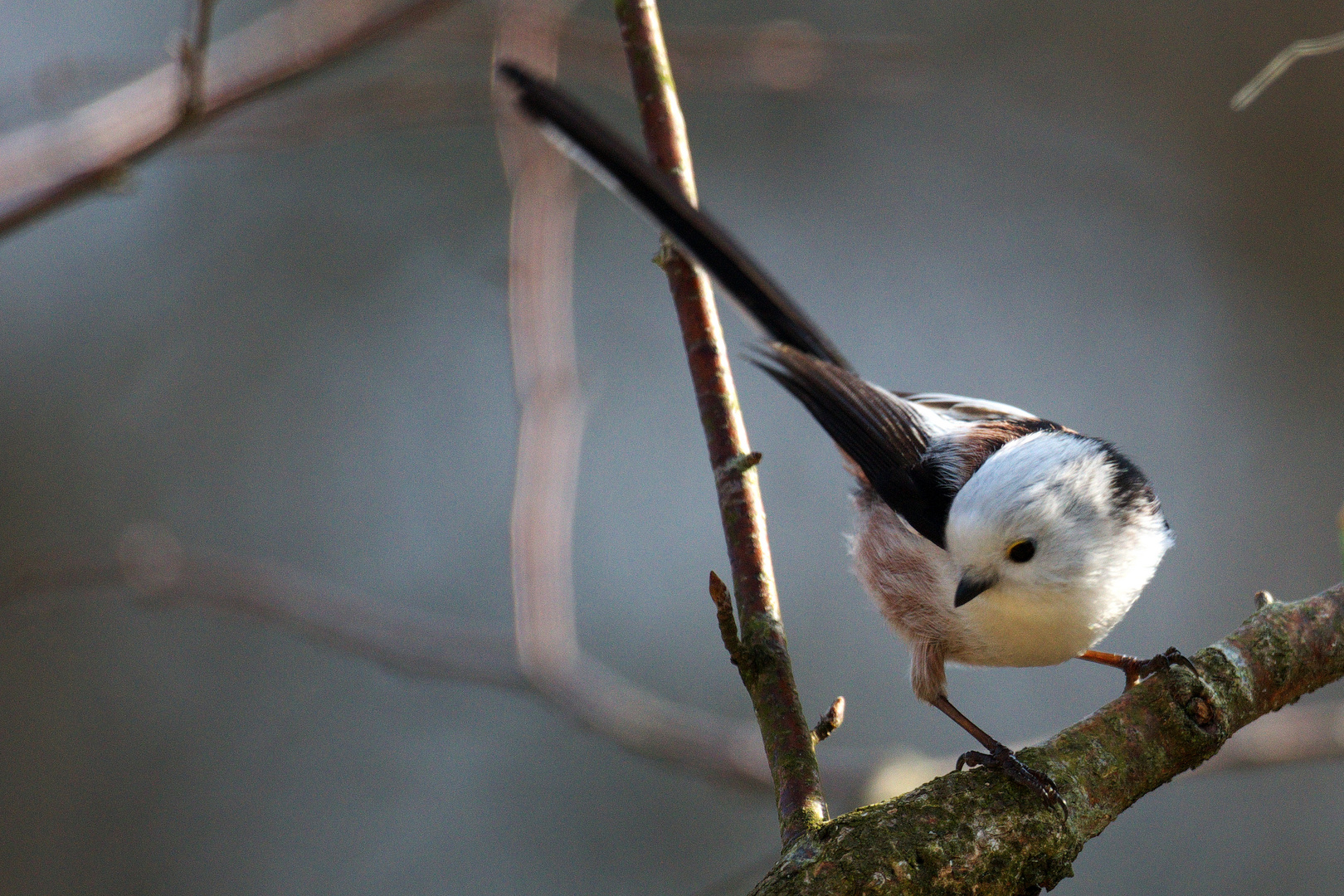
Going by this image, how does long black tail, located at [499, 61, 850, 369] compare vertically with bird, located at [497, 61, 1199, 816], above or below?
above

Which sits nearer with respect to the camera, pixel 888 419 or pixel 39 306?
pixel 888 419

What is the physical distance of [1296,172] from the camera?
4734 millimetres

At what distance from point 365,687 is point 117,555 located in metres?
2.66

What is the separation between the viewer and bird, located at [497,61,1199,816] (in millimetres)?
1451

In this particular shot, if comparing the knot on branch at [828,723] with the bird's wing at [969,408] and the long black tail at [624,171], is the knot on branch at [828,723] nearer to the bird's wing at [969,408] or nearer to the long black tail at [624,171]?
the long black tail at [624,171]

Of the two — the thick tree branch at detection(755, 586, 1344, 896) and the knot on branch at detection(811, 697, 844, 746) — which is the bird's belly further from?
the knot on branch at detection(811, 697, 844, 746)

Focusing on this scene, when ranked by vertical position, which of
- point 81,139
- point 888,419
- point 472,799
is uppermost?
point 81,139

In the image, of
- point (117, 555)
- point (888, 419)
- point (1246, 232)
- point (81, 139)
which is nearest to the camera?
point (81, 139)

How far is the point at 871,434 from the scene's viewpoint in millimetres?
1669

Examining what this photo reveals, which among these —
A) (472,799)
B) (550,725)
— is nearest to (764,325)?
(550,725)

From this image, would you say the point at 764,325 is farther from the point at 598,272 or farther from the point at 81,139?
the point at 598,272

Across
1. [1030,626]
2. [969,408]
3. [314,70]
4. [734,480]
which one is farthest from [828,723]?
[314,70]

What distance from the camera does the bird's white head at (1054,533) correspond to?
1.44m

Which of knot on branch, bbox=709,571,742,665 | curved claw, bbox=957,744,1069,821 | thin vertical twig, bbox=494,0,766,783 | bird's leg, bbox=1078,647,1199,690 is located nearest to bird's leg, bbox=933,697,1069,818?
curved claw, bbox=957,744,1069,821
